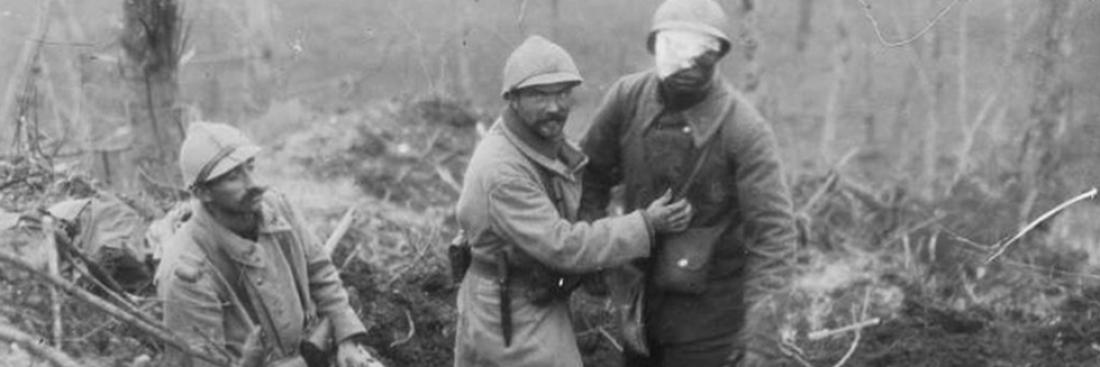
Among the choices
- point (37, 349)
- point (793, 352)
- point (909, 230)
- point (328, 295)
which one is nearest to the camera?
point (37, 349)

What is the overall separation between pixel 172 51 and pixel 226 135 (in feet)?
11.2

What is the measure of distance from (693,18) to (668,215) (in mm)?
795

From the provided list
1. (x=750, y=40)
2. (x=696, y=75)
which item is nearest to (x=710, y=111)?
(x=696, y=75)

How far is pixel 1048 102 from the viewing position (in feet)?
34.7

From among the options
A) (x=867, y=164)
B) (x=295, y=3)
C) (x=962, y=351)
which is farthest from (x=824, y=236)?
(x=295, y=3)

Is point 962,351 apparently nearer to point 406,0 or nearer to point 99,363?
point 99,363

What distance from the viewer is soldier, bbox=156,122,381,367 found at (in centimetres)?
447

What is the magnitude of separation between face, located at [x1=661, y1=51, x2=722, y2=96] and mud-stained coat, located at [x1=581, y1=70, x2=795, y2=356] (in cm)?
10

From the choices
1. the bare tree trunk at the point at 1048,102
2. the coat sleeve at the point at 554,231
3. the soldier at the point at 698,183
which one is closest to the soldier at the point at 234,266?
the coat sleeve at the point at 554,231

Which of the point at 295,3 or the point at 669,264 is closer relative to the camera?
the point at 669,264

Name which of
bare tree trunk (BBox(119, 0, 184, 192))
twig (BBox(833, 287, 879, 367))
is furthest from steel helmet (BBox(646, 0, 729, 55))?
bare tree trunk (BBox(119, 0, 184, 192))

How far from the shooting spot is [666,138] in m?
5.08

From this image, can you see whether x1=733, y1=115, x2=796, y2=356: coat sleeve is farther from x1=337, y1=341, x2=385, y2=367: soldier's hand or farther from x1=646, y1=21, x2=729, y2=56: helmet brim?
x1=337, y1=341, x2=385, y2=367: soldier's hand

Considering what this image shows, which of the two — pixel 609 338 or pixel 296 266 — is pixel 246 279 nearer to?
pixel 296 266
